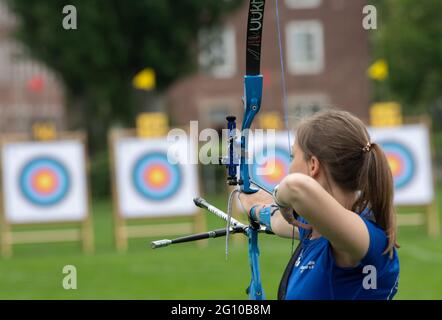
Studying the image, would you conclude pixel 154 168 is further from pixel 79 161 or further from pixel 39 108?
pixel 39 108

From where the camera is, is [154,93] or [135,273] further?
[154,93]

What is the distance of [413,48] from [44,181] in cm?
1480

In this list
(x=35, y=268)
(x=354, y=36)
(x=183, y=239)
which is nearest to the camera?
(x=183, y=239)

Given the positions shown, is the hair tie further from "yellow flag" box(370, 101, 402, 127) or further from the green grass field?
"yellow flag" box(370, 101, 402, 127)

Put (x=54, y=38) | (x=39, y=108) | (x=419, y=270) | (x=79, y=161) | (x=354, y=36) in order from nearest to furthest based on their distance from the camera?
(x=419, y=270), (x=79, y=161), (x=54, y=38), (x=354, y=36), (x=39, y=108)

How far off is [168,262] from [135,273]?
829mm

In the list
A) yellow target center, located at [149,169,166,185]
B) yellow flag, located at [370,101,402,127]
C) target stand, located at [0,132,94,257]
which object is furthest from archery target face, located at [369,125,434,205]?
target stand, located at [0,132,94,257]

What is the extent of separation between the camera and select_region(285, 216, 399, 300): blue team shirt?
7.36 feet

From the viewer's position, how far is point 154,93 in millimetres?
21594

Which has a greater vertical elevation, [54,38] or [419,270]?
[54,38]

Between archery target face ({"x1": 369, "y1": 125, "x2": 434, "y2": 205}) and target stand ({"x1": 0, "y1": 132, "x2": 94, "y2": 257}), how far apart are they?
3215 millimetres

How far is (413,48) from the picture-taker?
924 inches

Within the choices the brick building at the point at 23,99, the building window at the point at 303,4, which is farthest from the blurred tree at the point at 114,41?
the brick building at the point at 23,99

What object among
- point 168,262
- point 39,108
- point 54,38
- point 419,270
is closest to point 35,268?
point 168,262
